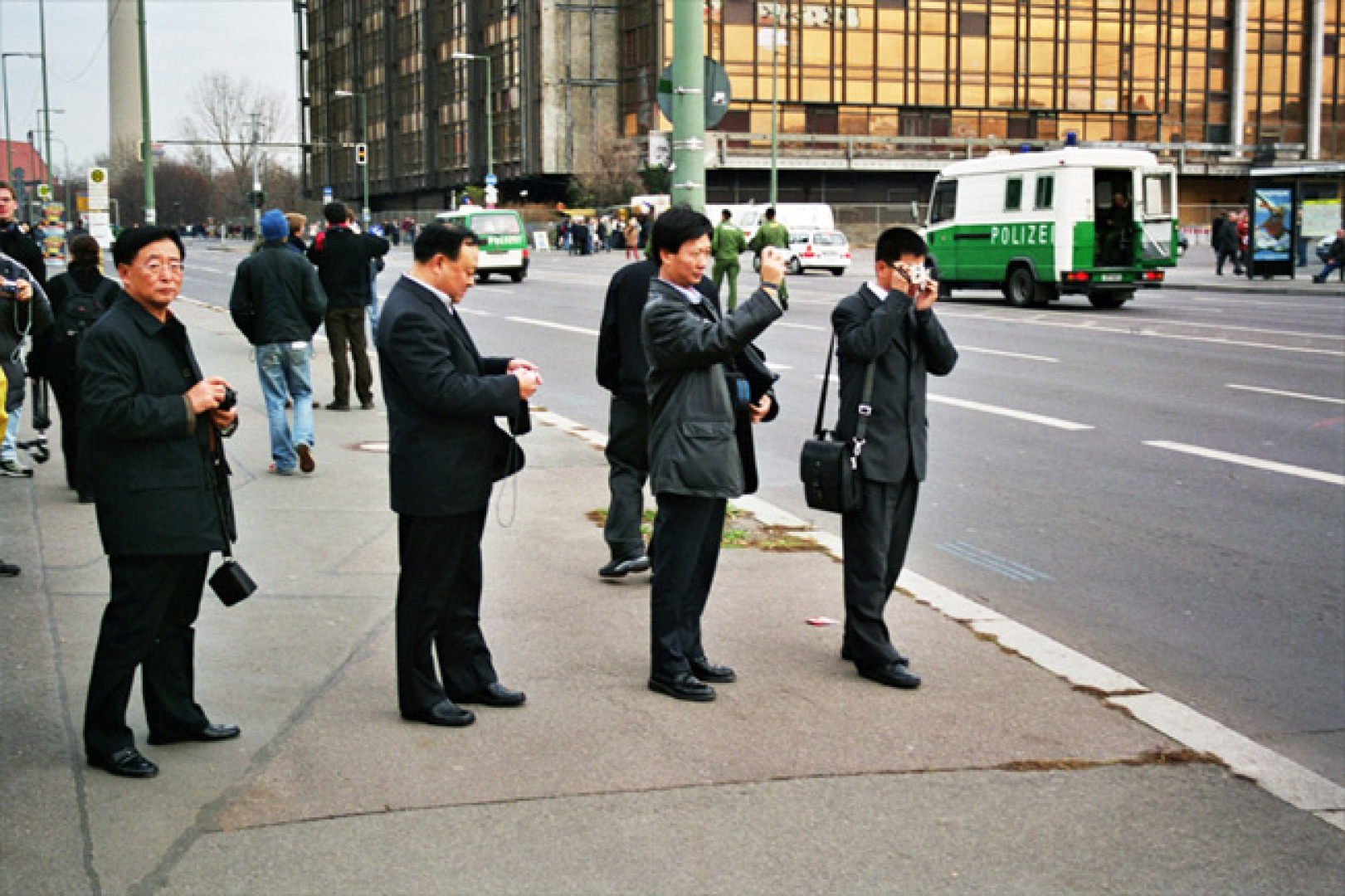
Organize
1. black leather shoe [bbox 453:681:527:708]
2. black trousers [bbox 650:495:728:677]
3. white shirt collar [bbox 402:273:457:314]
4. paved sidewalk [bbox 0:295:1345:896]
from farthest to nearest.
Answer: black trousers [bbox 650:495:728:677]
black leather shoe [bbox 453:681:527:708]
white shirt collar [bbox 402:273:457:314]
paved sidewalk [bbox 0:295:1345:896]

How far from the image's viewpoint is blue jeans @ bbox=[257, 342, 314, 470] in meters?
10.5

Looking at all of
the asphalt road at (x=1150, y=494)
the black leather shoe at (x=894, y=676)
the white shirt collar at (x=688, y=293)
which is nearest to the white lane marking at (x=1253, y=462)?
the asphalt road at (x=1150, y=494)

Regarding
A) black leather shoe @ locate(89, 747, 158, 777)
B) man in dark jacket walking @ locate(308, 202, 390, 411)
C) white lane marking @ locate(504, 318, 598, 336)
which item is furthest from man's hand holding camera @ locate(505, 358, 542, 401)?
white lane marking @ locate(504, 318, 598, 336)

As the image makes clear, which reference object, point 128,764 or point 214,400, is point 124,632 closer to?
point 128,764

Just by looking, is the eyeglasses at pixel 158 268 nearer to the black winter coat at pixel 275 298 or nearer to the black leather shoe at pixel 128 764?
the black leather shoe at pixel 128 764

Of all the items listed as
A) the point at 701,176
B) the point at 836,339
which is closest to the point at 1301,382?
the point at 701,176

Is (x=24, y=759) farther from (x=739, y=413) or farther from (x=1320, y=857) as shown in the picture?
(x=1320, y=857)

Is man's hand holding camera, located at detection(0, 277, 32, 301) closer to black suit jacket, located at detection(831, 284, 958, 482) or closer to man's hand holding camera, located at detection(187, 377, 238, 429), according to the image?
man's hand holding camera, located at detection(187, 377, 238, 429)

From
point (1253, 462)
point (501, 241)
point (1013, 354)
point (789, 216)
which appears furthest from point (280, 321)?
point (789, 216)

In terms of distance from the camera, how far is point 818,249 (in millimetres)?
44844

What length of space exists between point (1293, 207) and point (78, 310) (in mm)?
31766

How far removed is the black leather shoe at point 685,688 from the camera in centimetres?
542

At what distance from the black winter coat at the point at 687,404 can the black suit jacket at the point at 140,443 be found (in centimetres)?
156

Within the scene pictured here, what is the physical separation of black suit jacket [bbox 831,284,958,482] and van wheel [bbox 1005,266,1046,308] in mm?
23503
